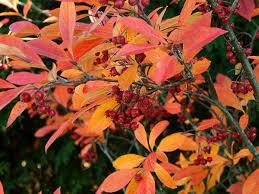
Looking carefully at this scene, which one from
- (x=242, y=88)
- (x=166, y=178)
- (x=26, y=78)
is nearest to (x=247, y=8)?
(x=242, y=88)

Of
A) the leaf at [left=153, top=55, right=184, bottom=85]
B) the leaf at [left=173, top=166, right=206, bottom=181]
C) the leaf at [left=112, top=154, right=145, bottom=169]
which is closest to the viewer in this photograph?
the leaf at [left=153, top=55, right=184, bottom=85]

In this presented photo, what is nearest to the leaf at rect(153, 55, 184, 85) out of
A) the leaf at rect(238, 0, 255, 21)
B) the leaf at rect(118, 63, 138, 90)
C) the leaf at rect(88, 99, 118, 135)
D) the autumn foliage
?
the autumn foliage

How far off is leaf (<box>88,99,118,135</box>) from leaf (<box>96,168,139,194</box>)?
129 millimetres

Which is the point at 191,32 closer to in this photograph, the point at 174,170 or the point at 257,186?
the point at 257,186

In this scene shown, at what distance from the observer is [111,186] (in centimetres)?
112

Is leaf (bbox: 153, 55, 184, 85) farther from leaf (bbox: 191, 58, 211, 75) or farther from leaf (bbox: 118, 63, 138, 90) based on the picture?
leaf (bbox: 191, 58, 211, 75)

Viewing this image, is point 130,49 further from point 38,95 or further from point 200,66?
point 200,66

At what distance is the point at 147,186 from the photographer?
3.54 feet

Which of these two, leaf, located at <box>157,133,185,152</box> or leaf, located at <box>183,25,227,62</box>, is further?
leaf, located at <box>157,133,185,152</box>

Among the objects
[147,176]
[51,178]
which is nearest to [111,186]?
[147,176]

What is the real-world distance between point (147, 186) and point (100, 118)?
8.5 inches

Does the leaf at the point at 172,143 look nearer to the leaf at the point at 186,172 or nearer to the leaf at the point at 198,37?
the leaf at the point at 186,172

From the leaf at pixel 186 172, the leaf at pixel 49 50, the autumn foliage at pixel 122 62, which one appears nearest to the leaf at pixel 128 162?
the autumn foliage at pixel 122 62

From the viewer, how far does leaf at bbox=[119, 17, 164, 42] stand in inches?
29.9
